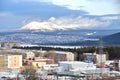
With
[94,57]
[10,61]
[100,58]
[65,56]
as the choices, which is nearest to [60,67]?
[10,61]

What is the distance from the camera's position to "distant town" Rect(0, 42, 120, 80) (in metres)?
10.1

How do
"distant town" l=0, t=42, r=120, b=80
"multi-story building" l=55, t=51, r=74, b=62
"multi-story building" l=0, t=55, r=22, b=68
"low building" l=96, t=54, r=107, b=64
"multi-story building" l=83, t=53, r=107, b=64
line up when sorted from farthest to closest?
"multi-story building" l=55, t=51, r=74, b=62
"multi-story building" l=83, t=53, r=107, b=64
"low building" l=96, t=54, r=107, b=64
"multi-story building" l=0, t=55, r=22, b=68
"distant town" l=0, t=42, r=120, b=80

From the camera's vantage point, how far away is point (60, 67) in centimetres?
1288

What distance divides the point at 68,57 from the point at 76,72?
4.51 m

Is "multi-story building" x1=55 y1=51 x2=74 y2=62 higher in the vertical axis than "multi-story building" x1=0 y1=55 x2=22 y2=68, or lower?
higher

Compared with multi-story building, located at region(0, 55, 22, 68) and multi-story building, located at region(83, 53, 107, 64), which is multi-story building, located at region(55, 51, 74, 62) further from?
multi-story building, located at region(0, 55, 22, 68)

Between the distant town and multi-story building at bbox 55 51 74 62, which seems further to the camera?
multi-story building at bbox 55 51 74 62

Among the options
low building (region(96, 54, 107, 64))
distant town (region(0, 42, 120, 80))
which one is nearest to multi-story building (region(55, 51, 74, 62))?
distant town (region(0, 42, 120, 80))

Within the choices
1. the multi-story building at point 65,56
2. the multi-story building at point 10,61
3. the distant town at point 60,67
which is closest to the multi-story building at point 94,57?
the distant town at point 60,67

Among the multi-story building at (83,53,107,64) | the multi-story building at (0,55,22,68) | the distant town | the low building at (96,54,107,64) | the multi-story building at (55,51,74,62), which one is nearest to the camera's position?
the distant town

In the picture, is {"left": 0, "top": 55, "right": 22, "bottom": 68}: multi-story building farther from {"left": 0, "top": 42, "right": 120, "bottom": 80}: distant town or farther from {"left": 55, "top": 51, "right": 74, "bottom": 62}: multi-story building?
{"left": 55, "top": 51, "right": 74, "bottom": 62}: multi-story building

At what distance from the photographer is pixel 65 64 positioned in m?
13.1

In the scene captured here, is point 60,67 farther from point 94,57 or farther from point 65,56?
point 65,56

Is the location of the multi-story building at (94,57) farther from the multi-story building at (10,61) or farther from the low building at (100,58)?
the multi-story building at (10,61)
